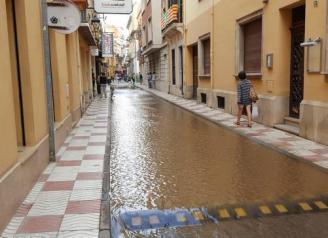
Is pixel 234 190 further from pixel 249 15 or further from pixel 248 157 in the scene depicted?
pixel 249 15

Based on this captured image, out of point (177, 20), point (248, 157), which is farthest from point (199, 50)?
point (248, 157)

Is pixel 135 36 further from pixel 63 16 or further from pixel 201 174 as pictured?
pixel 201 174

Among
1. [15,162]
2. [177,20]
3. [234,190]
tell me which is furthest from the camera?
[177,20]

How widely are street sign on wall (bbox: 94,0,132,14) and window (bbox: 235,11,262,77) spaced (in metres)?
3.75

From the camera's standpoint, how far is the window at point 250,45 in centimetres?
1220

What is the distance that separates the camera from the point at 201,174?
627 cm

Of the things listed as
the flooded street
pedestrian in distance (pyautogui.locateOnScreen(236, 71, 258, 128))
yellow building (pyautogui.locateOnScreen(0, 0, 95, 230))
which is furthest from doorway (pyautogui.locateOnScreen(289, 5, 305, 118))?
yellow building (pyautogui.locateOnScreen(0, 0, 95, 230))

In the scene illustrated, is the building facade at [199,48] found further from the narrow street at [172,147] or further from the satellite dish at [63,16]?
the satellite dish at [63,16]

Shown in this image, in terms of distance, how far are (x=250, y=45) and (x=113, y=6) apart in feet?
15.2

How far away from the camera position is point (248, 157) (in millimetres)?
7445

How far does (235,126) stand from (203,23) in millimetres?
8189

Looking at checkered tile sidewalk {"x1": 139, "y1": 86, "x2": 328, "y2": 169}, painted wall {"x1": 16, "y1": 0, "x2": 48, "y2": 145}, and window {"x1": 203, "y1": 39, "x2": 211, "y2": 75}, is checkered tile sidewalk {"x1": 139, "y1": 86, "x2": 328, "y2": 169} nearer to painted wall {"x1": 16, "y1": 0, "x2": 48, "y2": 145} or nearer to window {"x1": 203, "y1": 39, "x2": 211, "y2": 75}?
painted wall {"x1": 16, "y1": 0, "x2": 48, "y2": 145}

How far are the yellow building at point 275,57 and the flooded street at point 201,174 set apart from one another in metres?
1.43

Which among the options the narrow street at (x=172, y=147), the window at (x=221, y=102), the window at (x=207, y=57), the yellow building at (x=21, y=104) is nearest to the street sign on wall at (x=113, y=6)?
the narrow street at (x=172, y=147)
